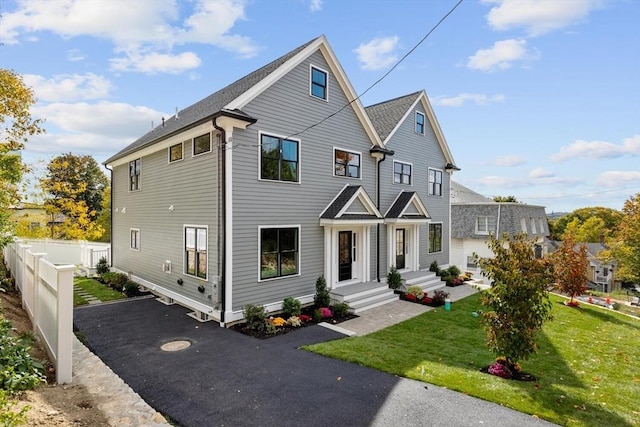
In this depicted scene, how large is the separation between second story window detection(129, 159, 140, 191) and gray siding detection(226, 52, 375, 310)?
8.11 metres

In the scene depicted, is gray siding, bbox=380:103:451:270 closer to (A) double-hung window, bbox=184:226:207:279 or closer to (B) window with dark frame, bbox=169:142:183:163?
(A) double-hung window, bbox=184:226:207:279

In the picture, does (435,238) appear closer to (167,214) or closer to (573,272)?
(573,272)

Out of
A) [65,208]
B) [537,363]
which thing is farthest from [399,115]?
[65,208]

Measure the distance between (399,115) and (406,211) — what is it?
17.1ft

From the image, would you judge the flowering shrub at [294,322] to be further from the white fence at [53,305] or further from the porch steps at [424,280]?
the porch steps at [424,280]

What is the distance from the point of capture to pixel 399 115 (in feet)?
56.7

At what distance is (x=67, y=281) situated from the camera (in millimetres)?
5578

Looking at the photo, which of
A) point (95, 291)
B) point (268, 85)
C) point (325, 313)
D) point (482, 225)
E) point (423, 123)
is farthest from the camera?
point (482, 225)

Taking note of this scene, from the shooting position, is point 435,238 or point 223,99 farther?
point 435,238

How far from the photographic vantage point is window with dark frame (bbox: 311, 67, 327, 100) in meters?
12.3

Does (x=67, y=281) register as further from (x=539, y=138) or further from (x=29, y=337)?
(x=539, y=138)

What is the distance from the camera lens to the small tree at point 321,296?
A: 1188 cm

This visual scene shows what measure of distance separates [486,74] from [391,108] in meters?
7.65

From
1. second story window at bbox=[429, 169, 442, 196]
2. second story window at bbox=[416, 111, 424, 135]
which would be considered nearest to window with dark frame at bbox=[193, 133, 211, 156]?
second story window at bbox=[416, 111, 424, 135]
